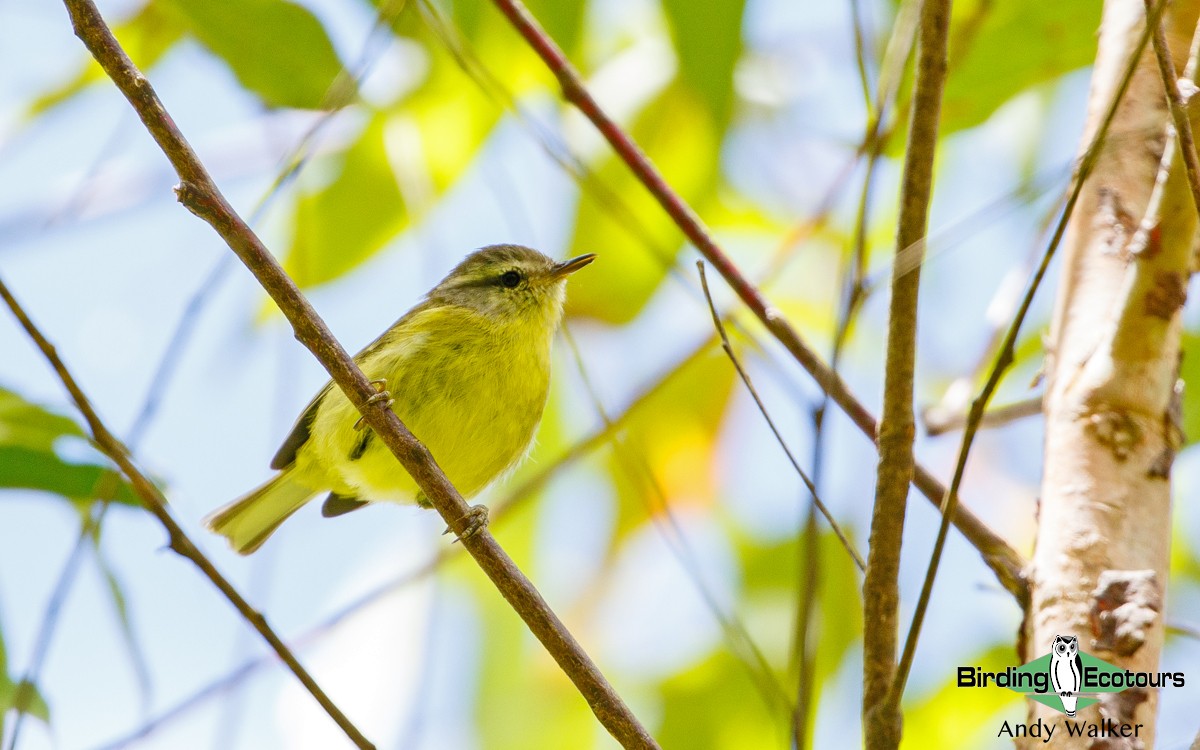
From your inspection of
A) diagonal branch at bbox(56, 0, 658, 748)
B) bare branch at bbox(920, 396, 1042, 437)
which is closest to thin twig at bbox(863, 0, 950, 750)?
diagonal branch at bbox(56, 0, 658, 748)

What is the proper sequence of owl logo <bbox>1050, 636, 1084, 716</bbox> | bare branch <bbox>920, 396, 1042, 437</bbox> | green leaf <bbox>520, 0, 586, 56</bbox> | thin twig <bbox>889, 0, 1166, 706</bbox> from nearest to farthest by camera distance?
thin twig <bbox>889, 0, 1166, 706</bbox>, owl logo <bbox>1050, 636, 1084, 716</bbox>, bare branch <bbox>920, 396, 1042, 437</bbox>, green leaf <bbox>520, 0, 586, 56</bbox>

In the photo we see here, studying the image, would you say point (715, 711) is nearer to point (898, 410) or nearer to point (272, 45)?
point (898, 410)

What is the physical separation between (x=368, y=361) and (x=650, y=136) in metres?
1.29

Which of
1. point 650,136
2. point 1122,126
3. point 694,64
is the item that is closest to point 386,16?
point 694,64

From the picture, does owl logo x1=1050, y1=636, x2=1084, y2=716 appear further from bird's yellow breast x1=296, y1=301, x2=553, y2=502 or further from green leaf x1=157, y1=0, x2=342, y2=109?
green leaf x1=157, y1=0, x2=342, y2=109

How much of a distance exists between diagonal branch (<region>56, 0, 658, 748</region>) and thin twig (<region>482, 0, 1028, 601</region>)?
Answer: 76 centimetres

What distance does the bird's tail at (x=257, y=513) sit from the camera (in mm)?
4414

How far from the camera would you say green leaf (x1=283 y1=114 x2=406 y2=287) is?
393 cm

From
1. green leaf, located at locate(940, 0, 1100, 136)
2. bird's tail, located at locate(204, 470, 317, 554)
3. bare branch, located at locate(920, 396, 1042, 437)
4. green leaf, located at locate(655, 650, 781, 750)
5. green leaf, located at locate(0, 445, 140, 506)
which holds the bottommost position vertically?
green leaf, located at locate(655, 650, 781, 750)

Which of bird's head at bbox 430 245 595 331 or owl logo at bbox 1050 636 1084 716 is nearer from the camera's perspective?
owl logo at bbox 1050 636 1084 716

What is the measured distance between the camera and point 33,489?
10.1ft

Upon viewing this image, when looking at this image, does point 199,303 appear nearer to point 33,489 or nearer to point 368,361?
point 33,489

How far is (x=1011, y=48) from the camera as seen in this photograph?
308cm

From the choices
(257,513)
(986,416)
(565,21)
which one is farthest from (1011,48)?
(257,513)
